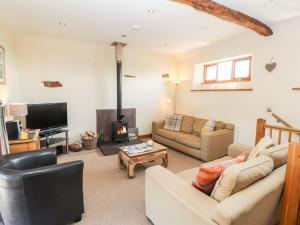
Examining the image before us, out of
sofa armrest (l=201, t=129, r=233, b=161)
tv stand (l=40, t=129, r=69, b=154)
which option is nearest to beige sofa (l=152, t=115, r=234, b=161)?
sofa armrest (l=201, t=129, r=233, b=161)

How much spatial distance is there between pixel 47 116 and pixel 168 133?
2.80 m

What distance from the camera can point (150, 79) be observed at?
5.37 meters

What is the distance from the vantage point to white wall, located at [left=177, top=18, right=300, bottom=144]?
2.97 metres

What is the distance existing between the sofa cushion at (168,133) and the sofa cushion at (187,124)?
277 mm

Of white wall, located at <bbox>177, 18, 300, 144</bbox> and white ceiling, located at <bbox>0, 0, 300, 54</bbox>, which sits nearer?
Result: white ceiling, located at <bbox>0, 0, 300, 54</bbox>

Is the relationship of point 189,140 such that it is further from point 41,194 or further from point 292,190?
point 41,194

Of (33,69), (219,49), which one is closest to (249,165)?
(219,49)

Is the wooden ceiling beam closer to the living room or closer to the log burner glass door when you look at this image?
the living room

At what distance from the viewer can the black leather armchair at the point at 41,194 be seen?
1.49 metres

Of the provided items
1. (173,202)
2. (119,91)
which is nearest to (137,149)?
(173,202)

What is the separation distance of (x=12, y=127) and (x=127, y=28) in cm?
264

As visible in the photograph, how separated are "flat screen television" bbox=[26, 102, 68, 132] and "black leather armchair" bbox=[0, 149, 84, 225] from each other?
1.73 m

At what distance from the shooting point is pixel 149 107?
5.44 m

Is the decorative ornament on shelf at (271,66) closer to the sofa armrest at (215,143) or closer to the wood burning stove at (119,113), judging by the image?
the sofa armrest at (215,143)
